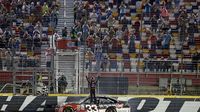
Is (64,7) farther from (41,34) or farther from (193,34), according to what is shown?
(193,34)

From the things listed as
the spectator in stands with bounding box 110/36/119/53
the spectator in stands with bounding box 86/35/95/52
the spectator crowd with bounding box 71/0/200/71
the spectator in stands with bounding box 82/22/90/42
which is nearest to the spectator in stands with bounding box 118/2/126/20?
the spectator crowd with bounding box 71/0/200/71

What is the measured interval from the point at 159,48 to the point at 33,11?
260 inches

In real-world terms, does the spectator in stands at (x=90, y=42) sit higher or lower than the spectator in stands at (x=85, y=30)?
lower

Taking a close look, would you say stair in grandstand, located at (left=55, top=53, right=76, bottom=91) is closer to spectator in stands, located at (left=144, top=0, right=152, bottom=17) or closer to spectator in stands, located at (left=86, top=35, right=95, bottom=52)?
spectator in stands, located at (left=86, top=35, right=95, bottom=52)

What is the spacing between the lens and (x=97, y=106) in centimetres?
2114

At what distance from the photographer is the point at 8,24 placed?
2716cm

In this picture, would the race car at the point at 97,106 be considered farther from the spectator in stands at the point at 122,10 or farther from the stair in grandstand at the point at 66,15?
the spectator in stands at the point at 122,10

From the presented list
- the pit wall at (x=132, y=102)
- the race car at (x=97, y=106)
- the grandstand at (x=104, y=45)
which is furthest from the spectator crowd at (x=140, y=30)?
the race car at (x=97, y=106)

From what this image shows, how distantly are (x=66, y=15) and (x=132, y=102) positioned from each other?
7206 mm

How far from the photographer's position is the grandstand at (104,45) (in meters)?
22.4

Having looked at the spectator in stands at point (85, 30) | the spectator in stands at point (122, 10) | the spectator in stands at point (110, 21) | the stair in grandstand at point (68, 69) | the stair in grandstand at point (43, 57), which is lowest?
the stair in grandstand at point (68, 69)

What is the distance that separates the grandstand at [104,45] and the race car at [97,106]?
1037 mm

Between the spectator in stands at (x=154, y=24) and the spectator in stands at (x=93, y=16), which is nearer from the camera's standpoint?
the spectator in stands at (x=154, y=24)

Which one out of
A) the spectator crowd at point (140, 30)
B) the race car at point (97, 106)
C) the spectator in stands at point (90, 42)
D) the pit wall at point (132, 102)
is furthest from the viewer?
the spectator crowd at point (140, 30)
